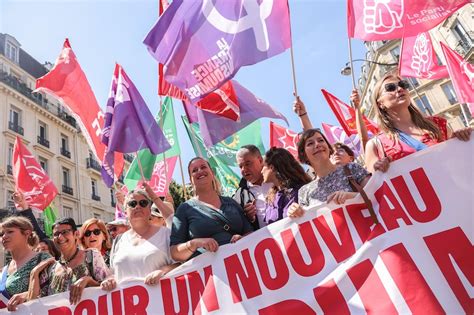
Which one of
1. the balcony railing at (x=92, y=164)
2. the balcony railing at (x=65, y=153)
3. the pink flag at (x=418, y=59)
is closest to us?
the pink flag at (x=418, y=59)

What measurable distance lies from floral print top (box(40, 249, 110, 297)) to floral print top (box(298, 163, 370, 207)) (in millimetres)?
1855

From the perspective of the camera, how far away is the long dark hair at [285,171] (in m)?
3.18

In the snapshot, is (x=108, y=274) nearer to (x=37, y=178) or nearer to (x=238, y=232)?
(x=238, y=232)

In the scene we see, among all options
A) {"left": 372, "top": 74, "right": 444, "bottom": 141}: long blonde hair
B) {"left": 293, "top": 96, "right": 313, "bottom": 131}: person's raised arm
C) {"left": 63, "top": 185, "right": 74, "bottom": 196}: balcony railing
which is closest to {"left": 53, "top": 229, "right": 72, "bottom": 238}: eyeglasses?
{"left": 293, "top": 96, "right": 313, "bottom": 131}: person's raised arm

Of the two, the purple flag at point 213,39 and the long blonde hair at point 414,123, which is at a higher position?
the purple flag at point 213,39

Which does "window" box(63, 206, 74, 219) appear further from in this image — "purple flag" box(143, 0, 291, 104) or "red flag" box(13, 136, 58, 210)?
"purple flag" box(143, 0, 291, 104)

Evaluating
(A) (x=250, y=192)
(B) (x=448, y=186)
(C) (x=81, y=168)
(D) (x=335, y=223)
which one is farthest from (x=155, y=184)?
(C) (x=81, y=168)

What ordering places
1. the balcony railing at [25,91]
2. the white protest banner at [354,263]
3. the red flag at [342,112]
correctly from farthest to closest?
the balcony railing at [25,91] → the red flag at [342,112] → the white protest banner at [354,263]

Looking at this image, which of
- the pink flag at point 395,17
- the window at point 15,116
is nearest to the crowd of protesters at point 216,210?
the pink flag at point 395,17

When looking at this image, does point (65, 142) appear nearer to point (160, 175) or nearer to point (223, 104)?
point (160, 175)

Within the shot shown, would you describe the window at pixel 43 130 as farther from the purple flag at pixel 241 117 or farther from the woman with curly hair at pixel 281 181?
the woman with curly hair at pixel 281 181

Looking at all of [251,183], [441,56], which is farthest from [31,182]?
[441,56]

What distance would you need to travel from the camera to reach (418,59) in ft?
21.2

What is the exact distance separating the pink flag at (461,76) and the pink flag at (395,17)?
2.59 meters
